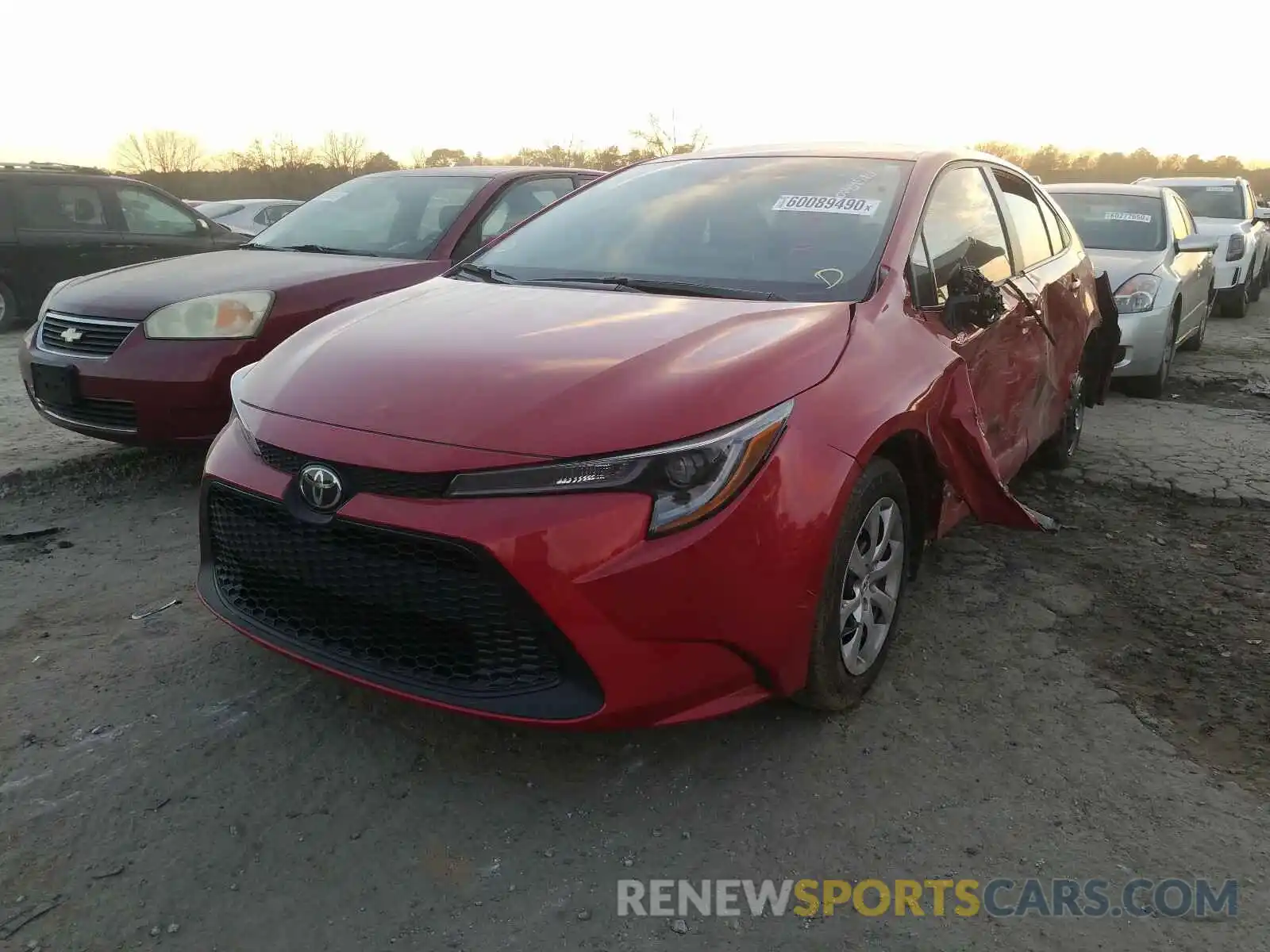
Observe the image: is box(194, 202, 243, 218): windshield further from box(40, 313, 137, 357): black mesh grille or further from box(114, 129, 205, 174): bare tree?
box(114, 129, 205, 174): bare tree

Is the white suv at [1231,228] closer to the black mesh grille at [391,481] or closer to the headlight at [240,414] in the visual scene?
the headlight at [240,414]

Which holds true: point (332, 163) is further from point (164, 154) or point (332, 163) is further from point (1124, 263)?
point (1124, 263)

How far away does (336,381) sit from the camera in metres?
2.49

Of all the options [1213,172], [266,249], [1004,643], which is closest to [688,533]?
[1004,643]

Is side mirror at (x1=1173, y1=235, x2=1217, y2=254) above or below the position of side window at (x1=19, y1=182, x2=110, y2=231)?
below

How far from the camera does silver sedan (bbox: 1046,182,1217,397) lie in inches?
267

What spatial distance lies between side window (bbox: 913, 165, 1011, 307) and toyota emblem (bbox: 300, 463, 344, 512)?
1835 millimetres

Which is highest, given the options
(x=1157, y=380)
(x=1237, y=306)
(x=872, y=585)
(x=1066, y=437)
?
(x=872, y=585)

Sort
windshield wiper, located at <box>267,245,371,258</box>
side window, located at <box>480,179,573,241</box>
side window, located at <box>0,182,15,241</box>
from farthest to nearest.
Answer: side window, located at <box>0,182,15,241</box> → side window, located at <box>480,179,573,241</box> → windshield wiper, located at <box>267,245,371,258</box>

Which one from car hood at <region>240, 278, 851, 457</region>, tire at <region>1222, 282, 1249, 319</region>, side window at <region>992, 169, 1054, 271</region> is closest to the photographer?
car hood at <region>240, 278, 851, 457</region>

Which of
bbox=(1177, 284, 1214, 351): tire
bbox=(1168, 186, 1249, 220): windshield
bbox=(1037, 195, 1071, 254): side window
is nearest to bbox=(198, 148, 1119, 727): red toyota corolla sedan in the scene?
bbox=(1037, 195, 1071, 254): side window

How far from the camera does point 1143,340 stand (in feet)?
22.1

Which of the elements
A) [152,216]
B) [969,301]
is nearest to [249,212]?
[152,216]

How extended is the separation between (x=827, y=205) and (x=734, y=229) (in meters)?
0.32
